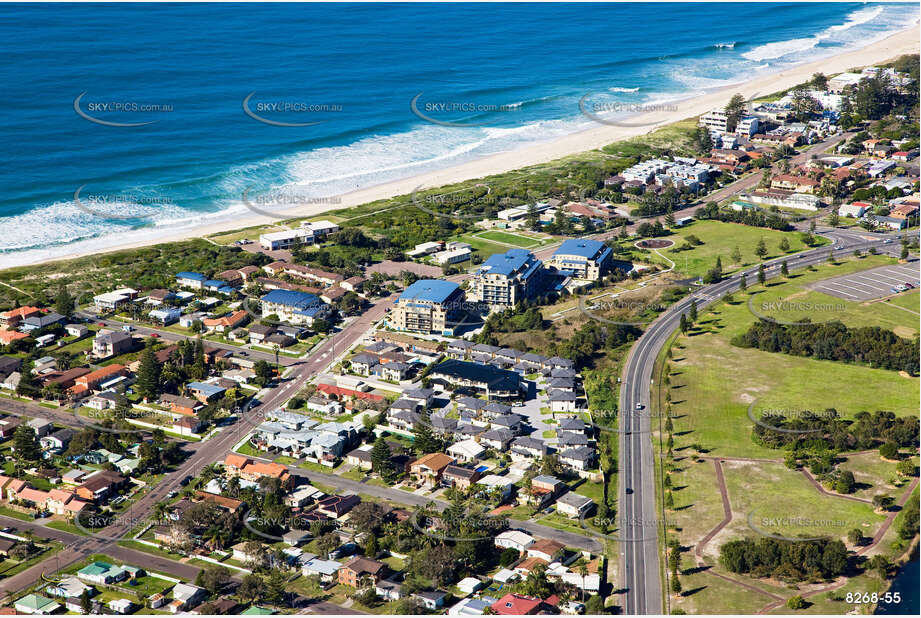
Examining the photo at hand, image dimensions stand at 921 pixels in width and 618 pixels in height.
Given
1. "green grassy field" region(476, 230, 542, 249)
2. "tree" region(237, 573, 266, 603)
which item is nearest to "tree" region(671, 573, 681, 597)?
"tree" region(237, 573, 266, 603)

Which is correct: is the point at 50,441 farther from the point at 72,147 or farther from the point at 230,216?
the point at 72,147

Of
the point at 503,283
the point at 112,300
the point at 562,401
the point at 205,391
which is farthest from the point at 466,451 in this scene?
the point at 112,300

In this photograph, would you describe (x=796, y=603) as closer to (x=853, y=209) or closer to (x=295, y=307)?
(x=295, y=307)

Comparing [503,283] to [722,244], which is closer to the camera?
[503,283]

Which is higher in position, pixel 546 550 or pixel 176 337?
pixel 176 337

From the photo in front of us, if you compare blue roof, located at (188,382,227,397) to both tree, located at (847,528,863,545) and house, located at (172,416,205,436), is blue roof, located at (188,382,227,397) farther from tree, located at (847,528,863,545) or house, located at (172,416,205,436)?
tree, located at (847,528,863,545)
